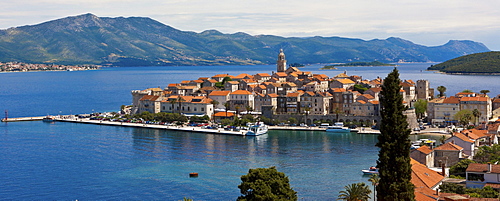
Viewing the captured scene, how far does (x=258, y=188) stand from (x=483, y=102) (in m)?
47.9

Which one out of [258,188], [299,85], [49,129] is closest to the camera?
[258,188]

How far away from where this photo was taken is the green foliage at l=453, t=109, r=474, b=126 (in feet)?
207

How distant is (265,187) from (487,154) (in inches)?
829

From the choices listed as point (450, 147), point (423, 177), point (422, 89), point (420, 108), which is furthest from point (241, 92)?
point (423, 177)

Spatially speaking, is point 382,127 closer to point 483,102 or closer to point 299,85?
point 483,102

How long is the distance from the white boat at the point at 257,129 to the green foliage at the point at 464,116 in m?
21.7

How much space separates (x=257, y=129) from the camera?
214ft

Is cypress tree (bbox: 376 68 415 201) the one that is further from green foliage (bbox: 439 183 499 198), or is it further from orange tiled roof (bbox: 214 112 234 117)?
orange tiled roof (bbox: 214 112 234 117)

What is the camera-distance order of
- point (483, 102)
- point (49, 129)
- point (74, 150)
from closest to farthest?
point (74, 150) → point (483, 102) → point (49, 129)

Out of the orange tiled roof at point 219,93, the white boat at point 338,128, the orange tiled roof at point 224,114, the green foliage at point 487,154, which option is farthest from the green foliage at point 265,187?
the orange tiled roof at point 219,93

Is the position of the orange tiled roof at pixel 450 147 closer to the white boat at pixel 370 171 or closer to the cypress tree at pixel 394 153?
the white boat at pixel 370 171

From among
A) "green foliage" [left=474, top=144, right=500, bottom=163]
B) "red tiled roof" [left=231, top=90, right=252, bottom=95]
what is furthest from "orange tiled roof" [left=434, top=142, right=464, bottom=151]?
"red tiled roof" [left=231, top=90, right=252, bottom=95]

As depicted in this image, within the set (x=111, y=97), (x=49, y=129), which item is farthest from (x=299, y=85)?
(x=111, y=97)

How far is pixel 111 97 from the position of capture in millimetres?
120938
